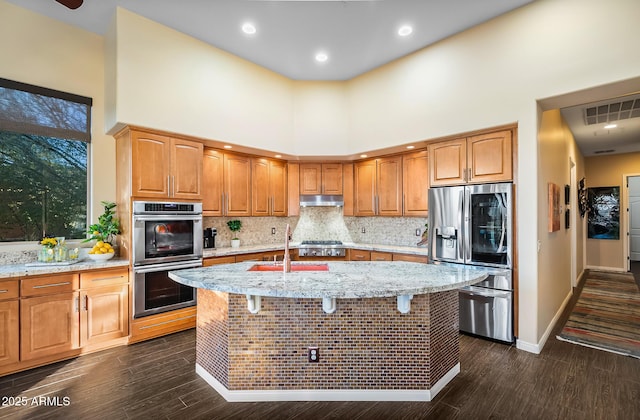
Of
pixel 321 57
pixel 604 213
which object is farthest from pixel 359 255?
pixel 604 213

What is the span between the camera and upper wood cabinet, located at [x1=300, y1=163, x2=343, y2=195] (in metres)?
5.26

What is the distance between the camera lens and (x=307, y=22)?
11.2ft

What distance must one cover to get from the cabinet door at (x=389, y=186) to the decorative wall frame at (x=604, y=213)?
6342 mm

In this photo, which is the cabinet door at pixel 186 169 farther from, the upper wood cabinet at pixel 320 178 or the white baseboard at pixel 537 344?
the white baseboard at pixel 537 344

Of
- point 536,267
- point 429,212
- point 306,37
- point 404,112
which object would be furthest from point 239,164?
point 536,267

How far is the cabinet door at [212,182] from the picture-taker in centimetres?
424

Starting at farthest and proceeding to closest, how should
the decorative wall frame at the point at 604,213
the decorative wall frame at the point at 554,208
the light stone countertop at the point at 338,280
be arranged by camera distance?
1. the decorative wall frame at the point at 604,213
2. the decorative wall frame at the point at 554,208
3. the light stone countertop at the point at 338,280

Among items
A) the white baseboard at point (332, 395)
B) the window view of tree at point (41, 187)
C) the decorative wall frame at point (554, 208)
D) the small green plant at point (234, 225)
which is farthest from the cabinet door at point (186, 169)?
the decorative wall frame at point (554, 208)

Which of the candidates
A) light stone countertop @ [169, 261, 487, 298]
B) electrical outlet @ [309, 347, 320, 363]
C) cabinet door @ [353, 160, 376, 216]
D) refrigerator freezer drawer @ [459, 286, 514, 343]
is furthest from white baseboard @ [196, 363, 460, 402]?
cabinet door @ [353, 160, 376, 216]

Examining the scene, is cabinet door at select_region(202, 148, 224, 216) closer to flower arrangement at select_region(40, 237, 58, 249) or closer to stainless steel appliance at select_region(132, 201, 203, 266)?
stainless steel appliance at select_region(132, 201, 203, 266)

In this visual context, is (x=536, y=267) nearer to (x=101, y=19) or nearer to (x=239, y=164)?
(x=239, y=164)

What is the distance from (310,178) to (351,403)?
11.8ft

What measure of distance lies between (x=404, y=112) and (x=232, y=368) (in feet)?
12.0

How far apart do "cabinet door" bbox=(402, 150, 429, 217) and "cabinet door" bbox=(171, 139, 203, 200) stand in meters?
2.89
